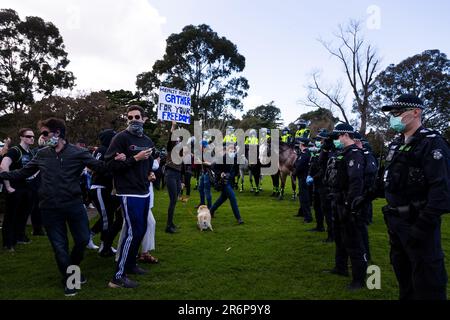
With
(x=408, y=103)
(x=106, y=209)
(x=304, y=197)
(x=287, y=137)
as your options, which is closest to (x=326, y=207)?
(x=304, y=197)

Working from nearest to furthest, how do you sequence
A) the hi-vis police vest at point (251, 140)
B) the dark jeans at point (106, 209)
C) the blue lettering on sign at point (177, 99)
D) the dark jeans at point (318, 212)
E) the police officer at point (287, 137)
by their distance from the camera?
the dark jeans at point (106, 209) → the dark jeans at point (318, 212) → the blue lettering on sign at point (177, 99) → the police officer at point (287, 137) → the hi-vis police vest at point (251, 140)

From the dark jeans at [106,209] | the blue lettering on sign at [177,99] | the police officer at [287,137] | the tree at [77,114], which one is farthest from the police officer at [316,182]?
the tree at [77,114]

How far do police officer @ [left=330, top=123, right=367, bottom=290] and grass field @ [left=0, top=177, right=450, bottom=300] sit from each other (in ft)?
Result: 1.22

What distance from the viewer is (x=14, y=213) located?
21.6ft

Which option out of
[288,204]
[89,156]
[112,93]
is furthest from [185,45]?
[89,156]

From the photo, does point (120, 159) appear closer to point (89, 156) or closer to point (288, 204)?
point (89, 156)

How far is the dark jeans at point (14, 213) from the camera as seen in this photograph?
6.59 meters

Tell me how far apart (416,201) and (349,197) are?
4.99 ft

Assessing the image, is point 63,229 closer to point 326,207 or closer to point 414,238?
point 414,238

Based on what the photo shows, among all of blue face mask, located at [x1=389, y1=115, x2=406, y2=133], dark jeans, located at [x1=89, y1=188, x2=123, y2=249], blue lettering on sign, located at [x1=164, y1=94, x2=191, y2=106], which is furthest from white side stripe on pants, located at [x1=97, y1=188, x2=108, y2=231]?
blue face mask, located at [x1=389, y1=115, x2=406, y2=133]

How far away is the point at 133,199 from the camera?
15.3ft

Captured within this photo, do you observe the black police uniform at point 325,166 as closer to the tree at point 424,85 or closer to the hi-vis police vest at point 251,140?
the hi-vis police vest at point 251,140

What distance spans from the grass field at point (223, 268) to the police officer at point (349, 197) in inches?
14.6
